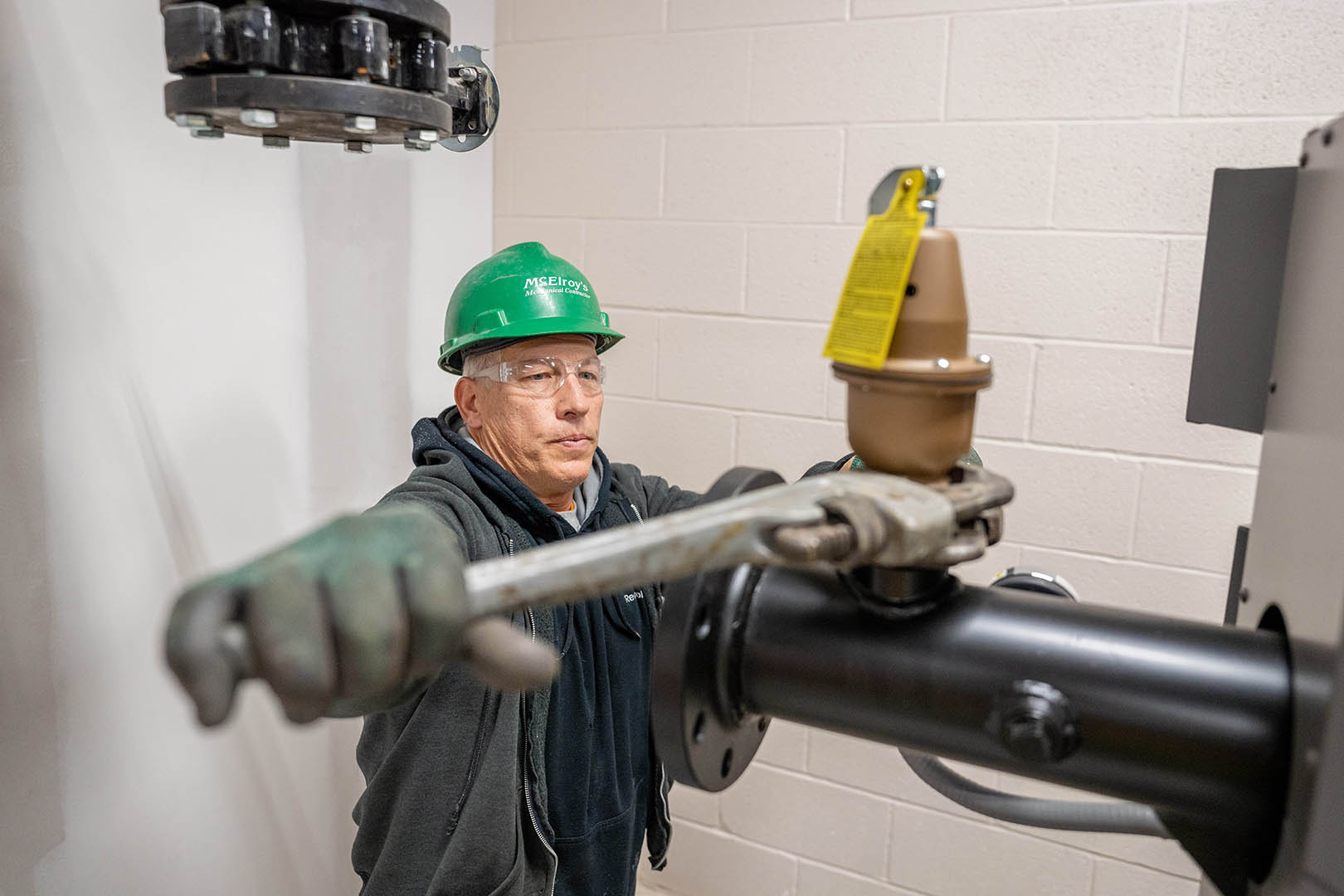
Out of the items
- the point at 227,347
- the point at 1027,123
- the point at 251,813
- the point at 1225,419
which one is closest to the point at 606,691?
the point at 251,813

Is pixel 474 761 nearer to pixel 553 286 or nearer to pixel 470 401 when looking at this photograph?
pixel 470 401

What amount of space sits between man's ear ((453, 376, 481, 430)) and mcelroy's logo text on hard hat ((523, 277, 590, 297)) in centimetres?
20

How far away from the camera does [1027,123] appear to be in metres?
1.74

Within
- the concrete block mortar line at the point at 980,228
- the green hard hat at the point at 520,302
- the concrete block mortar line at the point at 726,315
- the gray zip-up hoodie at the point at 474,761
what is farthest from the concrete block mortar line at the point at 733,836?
the concrete block mortar line at the point at 980,228

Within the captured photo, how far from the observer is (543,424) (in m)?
1.57

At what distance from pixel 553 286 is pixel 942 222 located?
0.76 metres

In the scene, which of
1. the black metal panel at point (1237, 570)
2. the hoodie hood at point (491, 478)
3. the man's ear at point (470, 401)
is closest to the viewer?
the black metal panel at point (1237, 570)

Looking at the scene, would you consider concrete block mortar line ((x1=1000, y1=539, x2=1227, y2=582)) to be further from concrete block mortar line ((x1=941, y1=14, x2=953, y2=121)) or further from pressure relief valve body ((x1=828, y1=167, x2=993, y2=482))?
pressure relief valve body ((x1=828, y1=167, x2=993, y2=482))

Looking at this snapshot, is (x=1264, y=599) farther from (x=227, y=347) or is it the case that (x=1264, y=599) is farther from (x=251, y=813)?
(x=251, y=813)

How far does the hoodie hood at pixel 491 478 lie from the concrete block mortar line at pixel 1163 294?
1069 mm

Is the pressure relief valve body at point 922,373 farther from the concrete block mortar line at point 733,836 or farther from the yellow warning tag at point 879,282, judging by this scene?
the concrete block mortar line at point 733,836

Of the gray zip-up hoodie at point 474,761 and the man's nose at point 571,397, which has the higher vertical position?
the man's nose at point 571,397

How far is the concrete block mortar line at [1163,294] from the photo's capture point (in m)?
1.67

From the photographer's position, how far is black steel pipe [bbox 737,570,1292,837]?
1.81 ft
